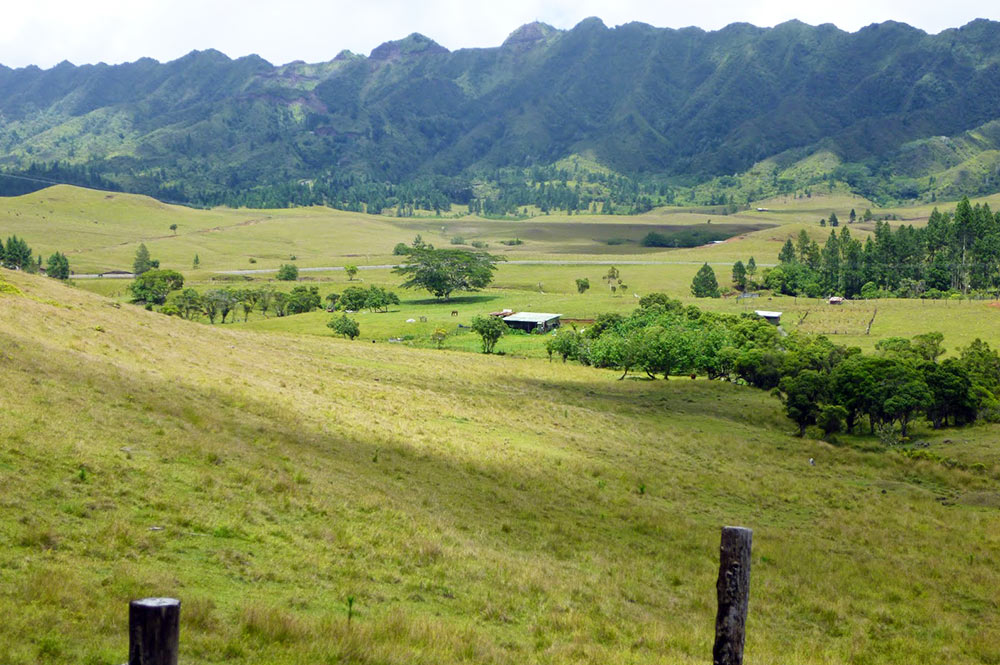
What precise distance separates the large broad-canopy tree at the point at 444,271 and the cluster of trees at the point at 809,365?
175 feet

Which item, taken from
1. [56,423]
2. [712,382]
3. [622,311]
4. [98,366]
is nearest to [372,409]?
[98,366]

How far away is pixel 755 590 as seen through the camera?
23.5 m

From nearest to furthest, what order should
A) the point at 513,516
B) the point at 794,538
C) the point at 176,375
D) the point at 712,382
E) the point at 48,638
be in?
1. the point at 48,638
2. the point at 513,516
3. the point at 794,538
4. the point at 176,375
5. the point at 712,382

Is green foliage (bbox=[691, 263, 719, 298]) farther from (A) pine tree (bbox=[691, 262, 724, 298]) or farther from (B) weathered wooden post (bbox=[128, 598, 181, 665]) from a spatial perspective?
(B) weathered wooden post (bbox=[128, 598, 181, 665])

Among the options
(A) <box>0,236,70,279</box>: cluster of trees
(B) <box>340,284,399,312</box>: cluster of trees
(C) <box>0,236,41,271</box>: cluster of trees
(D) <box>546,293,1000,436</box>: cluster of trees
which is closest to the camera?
(D) <box>546,293,1000,436</box>: cluster of trees

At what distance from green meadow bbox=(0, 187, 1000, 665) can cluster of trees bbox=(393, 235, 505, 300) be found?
109841 mm

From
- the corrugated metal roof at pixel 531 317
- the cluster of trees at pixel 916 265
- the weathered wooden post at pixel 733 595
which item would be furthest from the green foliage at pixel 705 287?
the weathered wooden post at pixel 733 595

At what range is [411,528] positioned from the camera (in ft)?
A: 76.7

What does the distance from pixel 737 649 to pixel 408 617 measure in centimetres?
702

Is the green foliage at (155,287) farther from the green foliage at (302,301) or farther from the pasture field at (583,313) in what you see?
the green foliage at (302,301)

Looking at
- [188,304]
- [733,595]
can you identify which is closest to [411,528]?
[733,595]

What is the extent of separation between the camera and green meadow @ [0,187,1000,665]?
15.1 meters

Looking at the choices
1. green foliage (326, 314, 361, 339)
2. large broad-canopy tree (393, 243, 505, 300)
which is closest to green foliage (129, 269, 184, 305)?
large broad-canopy tree (393, 243, 505, 300)

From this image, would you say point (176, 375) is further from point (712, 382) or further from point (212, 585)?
point (712, 382)
